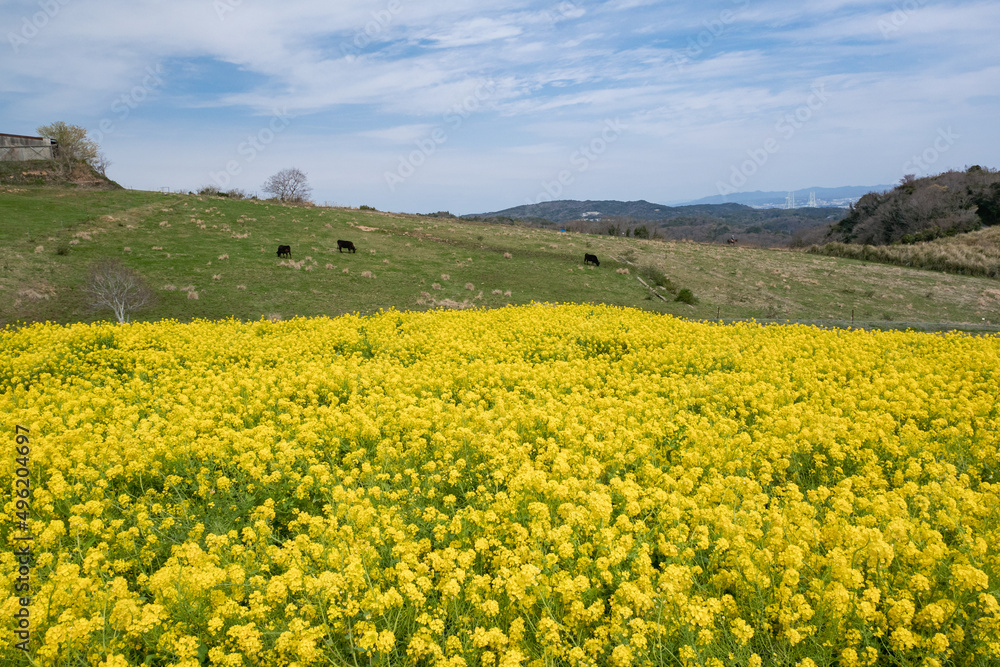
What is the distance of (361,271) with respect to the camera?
37.2 m

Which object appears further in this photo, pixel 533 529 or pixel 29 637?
pixel 533 529

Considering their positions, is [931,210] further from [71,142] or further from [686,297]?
[71,142]

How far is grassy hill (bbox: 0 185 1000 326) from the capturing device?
30609 mm

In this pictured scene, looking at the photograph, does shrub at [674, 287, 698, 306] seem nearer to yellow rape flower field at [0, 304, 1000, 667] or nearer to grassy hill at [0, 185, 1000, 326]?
grassy hill at [0, 185, 1000, 326]

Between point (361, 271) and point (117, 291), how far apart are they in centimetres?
1476

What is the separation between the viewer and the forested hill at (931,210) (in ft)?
238

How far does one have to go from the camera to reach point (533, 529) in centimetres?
508

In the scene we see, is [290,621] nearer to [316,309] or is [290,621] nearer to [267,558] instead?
[267,558]

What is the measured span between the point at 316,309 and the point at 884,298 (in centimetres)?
4228

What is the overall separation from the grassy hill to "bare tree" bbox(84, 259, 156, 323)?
2.86ft

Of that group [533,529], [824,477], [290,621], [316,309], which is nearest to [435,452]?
[533,529]

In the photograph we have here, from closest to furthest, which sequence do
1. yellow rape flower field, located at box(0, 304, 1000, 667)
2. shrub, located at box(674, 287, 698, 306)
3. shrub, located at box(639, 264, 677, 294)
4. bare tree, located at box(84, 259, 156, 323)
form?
yellow rape flower field, located at box(0, 304, 1000, 667) < bare tree, located at box(84, 259, 156, 323) < shrub, located at box(674, 287, 698, 306) < shrub, located at box(639, 264, 677, 294)

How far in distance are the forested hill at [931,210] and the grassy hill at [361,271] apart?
117 feet

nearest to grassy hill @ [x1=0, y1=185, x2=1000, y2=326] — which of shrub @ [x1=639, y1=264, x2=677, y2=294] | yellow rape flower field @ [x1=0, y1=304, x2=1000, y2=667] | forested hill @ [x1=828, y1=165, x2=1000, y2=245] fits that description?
shrub @ [x1=639, y1=264, x2=677, y2=294]
